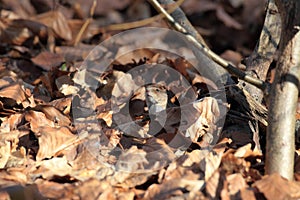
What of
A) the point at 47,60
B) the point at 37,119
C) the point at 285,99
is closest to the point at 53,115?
the point at 37,119

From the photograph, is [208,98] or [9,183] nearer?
[9,183]

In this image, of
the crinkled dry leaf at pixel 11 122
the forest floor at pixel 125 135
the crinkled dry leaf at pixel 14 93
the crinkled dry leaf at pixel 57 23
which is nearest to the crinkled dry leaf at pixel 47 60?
the forest floor at pixel 125 135

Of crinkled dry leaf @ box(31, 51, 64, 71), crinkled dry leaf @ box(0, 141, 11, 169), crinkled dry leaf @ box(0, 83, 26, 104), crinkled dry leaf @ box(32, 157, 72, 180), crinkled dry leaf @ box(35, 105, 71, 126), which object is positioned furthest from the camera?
crinkled dry leaf @ box(31, 51, 64, 71)

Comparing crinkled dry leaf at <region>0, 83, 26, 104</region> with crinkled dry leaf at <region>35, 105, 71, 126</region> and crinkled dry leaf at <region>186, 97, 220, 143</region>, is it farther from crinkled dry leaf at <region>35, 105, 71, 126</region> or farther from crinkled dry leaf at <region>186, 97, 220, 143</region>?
crinkled dry leaf at <region>186, 97, 220, 143</region>

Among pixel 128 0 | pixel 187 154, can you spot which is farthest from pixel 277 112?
pixel 128 0

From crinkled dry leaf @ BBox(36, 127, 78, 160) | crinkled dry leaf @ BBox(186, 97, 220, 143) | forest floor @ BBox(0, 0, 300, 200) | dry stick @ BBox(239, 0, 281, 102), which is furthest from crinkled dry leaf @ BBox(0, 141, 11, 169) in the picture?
dry stick @ BBox(239, 0, 281, 102)

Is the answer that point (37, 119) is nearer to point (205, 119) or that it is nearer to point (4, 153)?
point (4, 153)

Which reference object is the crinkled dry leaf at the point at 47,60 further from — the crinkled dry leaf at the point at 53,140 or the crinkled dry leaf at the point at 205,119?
the crinkled dry leaf at the point at 205,119

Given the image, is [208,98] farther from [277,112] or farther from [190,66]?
[190,66]
